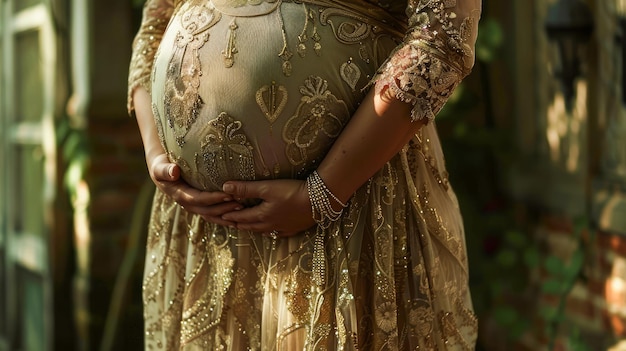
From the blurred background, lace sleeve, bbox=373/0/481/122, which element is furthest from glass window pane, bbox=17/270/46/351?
lace sleeve, bbox=373/0/481/122

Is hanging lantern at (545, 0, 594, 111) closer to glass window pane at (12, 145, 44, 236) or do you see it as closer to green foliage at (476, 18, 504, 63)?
green foliage at (476, 18, 504, 63)

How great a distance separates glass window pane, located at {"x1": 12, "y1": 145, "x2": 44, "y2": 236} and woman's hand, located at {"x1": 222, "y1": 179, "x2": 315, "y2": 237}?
2.61 m

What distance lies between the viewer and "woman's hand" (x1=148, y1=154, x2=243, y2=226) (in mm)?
1312

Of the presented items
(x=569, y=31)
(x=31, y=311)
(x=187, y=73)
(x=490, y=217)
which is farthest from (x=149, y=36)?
(x=31, y=311)

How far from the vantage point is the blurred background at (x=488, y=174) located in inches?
99.0

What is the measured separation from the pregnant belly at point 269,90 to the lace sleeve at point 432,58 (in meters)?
0.09

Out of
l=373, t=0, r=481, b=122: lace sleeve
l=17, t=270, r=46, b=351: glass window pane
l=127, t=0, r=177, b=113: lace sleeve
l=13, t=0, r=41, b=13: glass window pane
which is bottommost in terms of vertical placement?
l=17, t=270, r=46, b=351: glass window pane

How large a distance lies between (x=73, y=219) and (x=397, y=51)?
2427mm

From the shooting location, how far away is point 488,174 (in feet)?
9.99

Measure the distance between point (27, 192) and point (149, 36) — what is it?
2670mm

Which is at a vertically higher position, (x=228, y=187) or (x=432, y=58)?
(x=432, y=58)

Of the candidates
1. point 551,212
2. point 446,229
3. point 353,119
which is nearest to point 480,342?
point 551,212

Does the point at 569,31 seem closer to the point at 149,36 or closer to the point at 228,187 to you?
the point at 149,36

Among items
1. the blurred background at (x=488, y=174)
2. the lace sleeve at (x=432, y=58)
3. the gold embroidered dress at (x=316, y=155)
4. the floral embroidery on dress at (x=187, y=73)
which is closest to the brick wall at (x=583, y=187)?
the blurred background at (x=488, y=174)
